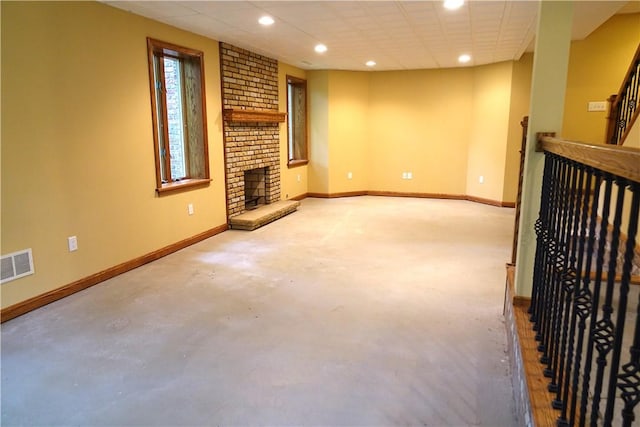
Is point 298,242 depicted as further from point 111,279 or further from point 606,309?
point 606,309

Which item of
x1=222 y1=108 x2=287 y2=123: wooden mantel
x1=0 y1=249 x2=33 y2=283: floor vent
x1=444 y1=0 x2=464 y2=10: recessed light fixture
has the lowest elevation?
x1=0 y1=249 x2=33 y2=283: floor vent

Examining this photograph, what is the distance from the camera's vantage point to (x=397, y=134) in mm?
8258

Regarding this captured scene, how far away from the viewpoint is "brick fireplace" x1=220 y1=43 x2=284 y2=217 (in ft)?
18.1

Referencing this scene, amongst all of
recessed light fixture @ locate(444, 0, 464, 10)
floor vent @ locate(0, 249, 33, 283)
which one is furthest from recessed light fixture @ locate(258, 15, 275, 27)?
floor vent @ locate(0, 249, 33, 283)

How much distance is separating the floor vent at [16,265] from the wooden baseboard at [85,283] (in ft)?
0.66

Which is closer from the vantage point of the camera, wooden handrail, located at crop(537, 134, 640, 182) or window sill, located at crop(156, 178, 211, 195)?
wooden handrail, located at crop(537, 134, 640, 182)

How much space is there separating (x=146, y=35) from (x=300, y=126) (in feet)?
13.5

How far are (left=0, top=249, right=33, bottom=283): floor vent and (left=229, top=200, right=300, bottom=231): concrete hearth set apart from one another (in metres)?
2.69

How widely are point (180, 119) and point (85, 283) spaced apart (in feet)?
7.23

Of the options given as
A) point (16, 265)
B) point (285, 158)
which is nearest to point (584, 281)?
point (16, 265)

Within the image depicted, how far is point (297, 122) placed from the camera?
7.97 metres

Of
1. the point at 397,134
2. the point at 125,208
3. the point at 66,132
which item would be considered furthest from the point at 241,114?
the point at 397,134

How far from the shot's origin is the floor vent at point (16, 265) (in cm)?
295

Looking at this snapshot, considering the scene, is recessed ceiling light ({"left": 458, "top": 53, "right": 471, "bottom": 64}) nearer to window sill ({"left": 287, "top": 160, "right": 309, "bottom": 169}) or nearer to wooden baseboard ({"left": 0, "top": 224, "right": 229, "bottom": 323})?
window sill ({"left": 287, "top": 160, "right": 309, "bottom": 169})
